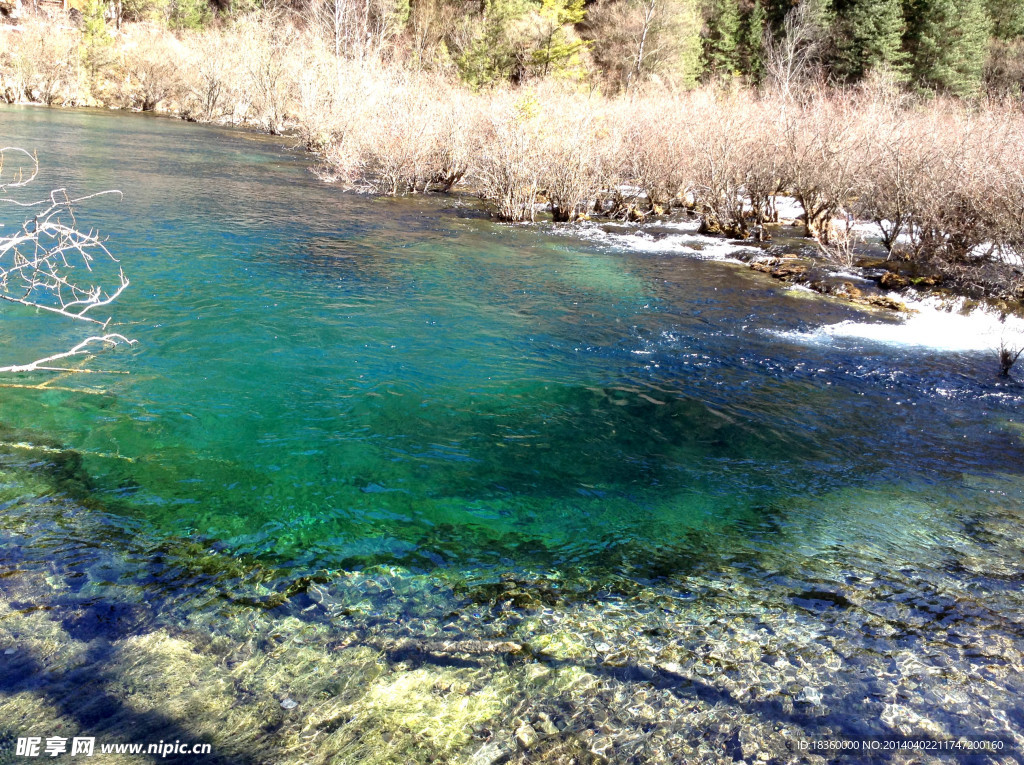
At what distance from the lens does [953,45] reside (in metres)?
42.4

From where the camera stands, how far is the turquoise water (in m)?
5.90

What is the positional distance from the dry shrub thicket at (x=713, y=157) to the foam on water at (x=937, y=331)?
1255mm

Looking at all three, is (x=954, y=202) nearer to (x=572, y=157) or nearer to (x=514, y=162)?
(x=572, y=157)

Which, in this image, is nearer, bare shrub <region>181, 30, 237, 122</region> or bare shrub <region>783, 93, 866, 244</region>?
bare shrub <region>783, 93, 866, 244</region>

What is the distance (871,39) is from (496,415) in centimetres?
4833

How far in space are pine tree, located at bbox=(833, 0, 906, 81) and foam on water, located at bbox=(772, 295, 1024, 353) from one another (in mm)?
36528

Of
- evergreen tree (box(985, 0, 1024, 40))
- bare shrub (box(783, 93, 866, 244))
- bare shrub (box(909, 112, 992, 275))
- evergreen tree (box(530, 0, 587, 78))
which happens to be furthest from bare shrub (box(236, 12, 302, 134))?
evergreen tree (box(985, 0, 1024, 40))

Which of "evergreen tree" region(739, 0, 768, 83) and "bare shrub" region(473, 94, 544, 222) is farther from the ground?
"evergreen tree" region(739, 0, 768, 83)

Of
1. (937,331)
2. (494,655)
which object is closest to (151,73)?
(937,331)

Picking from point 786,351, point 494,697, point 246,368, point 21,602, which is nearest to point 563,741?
point 494,697

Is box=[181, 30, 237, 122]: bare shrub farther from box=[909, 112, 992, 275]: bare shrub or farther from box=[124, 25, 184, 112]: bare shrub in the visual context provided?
box=[909, 112, 992, 275]: bare shrub

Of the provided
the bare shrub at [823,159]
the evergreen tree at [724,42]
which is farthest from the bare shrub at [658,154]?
the evergreen tree at [724,42]

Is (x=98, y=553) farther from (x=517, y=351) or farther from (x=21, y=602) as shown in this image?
(x=517, y=351)

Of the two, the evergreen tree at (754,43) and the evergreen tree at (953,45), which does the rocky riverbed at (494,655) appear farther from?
the evergreen tree at (754,43)
